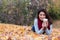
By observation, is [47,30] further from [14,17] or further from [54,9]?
[54,9]

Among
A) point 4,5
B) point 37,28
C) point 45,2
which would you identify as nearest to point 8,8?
point 4,5

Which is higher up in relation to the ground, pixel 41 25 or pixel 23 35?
pixel 41 25

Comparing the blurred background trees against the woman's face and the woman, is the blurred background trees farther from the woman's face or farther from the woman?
the woman's face

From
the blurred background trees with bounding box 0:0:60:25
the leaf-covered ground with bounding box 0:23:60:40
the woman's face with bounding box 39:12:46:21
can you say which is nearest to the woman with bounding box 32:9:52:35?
the woman's face with bounding box 39:12:46:21

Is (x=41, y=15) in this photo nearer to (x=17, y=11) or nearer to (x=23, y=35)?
(x=23, y=35)

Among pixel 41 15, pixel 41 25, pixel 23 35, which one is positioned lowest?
pixel 23 35

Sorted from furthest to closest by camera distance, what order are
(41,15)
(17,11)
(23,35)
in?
(17,11), (41,15), (23,35)

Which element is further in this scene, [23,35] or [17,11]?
[17,11]

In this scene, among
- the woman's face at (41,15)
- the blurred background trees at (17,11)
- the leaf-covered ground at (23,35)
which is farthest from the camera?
the blurred background trees at (17,11)

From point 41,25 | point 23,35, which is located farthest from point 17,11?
point 23,35

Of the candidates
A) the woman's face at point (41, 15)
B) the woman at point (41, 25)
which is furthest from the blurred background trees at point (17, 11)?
the woman's face at point (41, 15)

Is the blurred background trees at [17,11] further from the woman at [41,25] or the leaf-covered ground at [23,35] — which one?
the woman at [41,25]

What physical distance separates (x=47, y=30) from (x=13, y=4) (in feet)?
18.0

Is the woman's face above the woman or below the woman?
above
